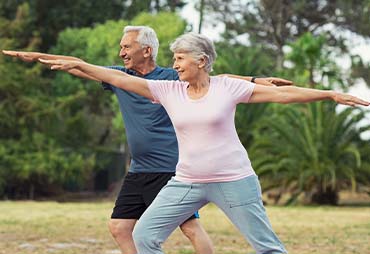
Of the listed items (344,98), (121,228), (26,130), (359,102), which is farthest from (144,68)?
(26,130)

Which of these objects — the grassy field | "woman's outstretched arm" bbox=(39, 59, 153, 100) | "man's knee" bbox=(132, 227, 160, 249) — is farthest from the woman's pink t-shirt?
the grassy field

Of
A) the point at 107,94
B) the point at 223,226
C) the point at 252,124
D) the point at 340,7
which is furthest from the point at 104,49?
the point at 223,226

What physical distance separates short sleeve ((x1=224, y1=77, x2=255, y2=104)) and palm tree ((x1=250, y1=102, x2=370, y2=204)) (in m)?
22.3

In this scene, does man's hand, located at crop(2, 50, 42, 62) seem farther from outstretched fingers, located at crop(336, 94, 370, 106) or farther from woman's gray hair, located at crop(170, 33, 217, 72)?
outstretched fingers, located at crop(336, 94, 370, 106)

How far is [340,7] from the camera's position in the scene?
5000cm

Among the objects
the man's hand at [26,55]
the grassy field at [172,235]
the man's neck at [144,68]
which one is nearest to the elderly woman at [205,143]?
the man's hand at [26,55]

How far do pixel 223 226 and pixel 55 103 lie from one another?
22.2m

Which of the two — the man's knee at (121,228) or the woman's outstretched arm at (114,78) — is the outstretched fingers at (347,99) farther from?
the man's knee at (121,228)

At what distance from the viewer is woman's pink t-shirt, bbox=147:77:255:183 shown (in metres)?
5.95

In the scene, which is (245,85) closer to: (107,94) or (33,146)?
(33,146)

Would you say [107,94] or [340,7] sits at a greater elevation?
[340,7]

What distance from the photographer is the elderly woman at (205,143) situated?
5.93 m

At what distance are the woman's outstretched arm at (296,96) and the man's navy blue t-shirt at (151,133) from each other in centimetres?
133

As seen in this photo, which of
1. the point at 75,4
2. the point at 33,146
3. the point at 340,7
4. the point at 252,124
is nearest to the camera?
the point at 252,124
